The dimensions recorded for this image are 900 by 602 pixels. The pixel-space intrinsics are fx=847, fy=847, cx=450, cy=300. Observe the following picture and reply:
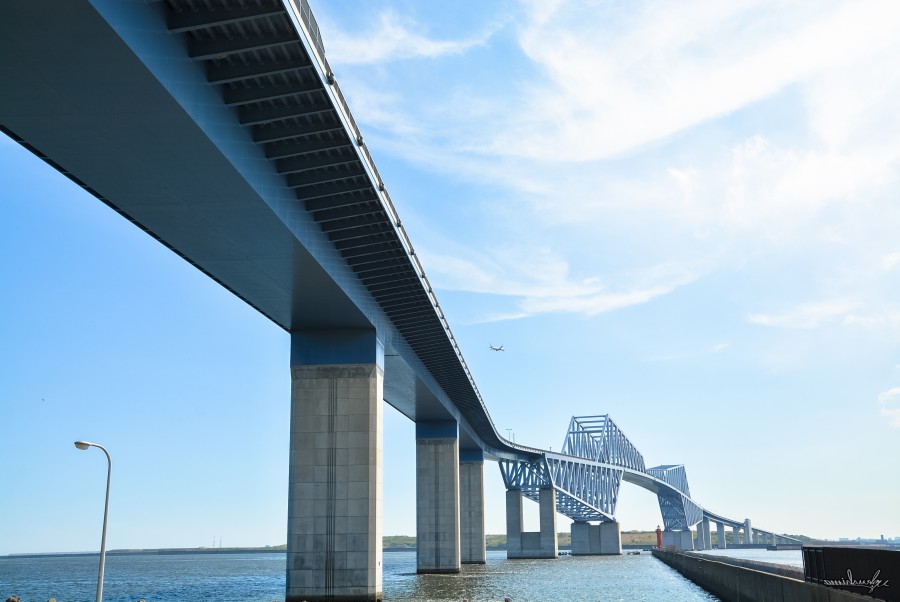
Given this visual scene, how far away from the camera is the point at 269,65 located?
2234 cm

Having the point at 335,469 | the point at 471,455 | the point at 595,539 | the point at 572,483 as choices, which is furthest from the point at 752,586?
the point at 595,539

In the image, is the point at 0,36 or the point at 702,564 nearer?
the point at 0,36

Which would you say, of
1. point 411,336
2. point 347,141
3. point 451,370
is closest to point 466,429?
point 451,370

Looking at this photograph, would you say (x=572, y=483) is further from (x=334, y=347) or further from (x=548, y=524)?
(x=334, y=347)

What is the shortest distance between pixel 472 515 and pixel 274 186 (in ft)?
276

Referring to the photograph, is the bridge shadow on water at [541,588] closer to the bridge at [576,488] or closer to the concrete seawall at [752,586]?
the concrete seawall at [752,586]

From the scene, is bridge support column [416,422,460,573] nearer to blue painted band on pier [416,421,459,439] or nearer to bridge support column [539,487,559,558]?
blue painted band on pier [416,421,459,439]

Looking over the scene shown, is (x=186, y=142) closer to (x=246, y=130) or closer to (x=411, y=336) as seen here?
(x=246, y=130)

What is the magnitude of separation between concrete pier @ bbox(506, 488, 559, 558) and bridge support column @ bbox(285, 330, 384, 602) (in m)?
94.8

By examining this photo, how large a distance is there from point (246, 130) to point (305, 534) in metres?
25.1

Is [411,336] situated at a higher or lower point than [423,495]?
higher

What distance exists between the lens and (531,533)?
138m

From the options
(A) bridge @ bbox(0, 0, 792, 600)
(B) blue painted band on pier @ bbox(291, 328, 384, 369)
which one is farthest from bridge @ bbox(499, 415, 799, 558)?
(B) blue painted band on pier @ bbox(291, 328, 384, 369)

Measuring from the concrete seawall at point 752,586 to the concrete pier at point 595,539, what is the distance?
236 ft
